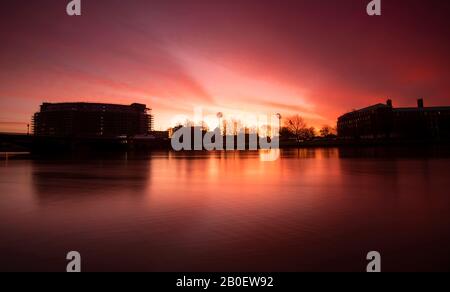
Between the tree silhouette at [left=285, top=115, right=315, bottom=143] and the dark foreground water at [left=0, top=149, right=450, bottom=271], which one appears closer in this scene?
the dark foreground water at [left=0, top=149, right=450, bottom=271]

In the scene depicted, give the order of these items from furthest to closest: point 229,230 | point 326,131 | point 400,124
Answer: point 326,131, point 400,124, point 229,230

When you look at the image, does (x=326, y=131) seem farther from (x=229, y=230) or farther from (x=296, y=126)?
(x=229, y=230)

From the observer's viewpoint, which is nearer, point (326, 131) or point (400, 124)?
point (400, 124)

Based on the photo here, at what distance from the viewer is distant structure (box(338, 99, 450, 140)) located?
135750 millimetres

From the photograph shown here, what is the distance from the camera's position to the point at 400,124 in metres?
149

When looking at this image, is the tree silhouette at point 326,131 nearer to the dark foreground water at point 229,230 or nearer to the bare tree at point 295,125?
the bare tree at point 295,125

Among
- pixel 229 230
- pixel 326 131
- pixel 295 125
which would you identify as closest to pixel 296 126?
pixel 295 125

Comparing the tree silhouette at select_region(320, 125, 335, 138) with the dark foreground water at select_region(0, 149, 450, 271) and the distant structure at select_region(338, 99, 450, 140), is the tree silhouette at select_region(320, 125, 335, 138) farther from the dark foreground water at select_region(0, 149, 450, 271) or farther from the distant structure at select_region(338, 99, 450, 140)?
the dark foreground water at select_region(0, 149, 450, 271)

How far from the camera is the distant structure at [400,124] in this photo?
5344 inches

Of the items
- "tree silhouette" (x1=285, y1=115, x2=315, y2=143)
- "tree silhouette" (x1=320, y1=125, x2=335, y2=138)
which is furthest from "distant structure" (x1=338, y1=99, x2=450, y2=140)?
"tree silhouette" (x1=285, y1=115, x2=315, y2=143)

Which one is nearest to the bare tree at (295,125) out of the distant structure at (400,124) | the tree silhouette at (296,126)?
the tree silhouette at (296,126)

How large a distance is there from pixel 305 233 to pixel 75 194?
11.8 m
